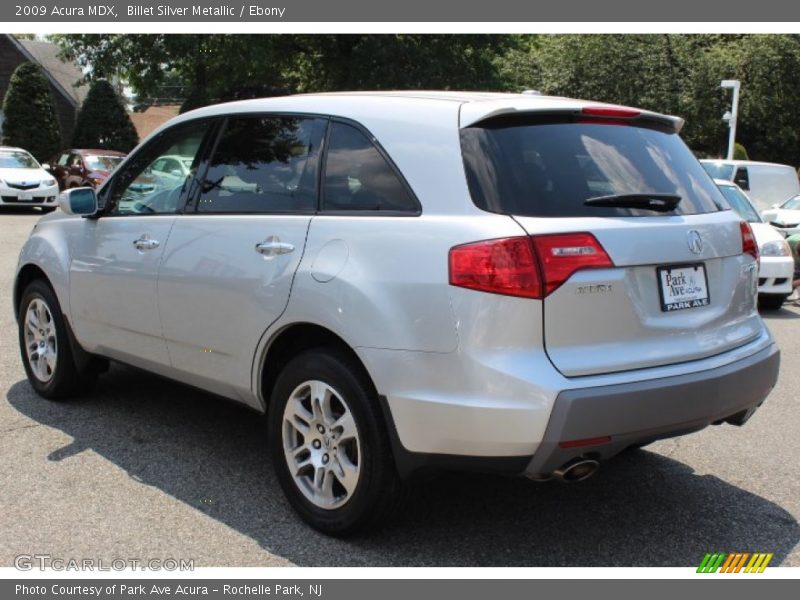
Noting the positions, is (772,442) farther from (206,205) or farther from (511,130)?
(206,205)

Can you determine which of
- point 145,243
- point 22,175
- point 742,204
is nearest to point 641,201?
point 145,243

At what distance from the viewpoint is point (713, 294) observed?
3631 mm

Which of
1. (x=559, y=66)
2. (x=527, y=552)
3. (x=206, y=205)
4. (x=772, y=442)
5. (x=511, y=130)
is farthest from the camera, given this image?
(x=559, y=66)

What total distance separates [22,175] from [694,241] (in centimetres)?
2248

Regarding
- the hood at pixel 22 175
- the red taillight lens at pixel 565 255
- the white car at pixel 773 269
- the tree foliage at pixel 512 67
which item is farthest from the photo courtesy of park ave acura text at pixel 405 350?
the tree foliage at pixel 512 67

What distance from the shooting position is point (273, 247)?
3.86 metres

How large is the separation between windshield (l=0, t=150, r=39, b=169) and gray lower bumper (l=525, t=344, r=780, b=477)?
23.1 m

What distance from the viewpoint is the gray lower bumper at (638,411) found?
3074 millimetres

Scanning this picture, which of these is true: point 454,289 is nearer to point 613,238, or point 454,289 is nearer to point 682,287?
point 613,238

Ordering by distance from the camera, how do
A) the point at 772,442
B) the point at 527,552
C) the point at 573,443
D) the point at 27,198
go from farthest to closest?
the point at 27,198 → the point at 772,442 → the point at 527,552 → the point at 573,443

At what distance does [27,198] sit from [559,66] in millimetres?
22110

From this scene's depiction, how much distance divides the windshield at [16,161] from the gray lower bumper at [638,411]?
2315 cm

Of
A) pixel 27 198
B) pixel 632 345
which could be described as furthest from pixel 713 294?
pixel 27 198

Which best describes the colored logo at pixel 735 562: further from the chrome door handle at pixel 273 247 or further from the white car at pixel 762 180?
the white car at pixel 762 180
